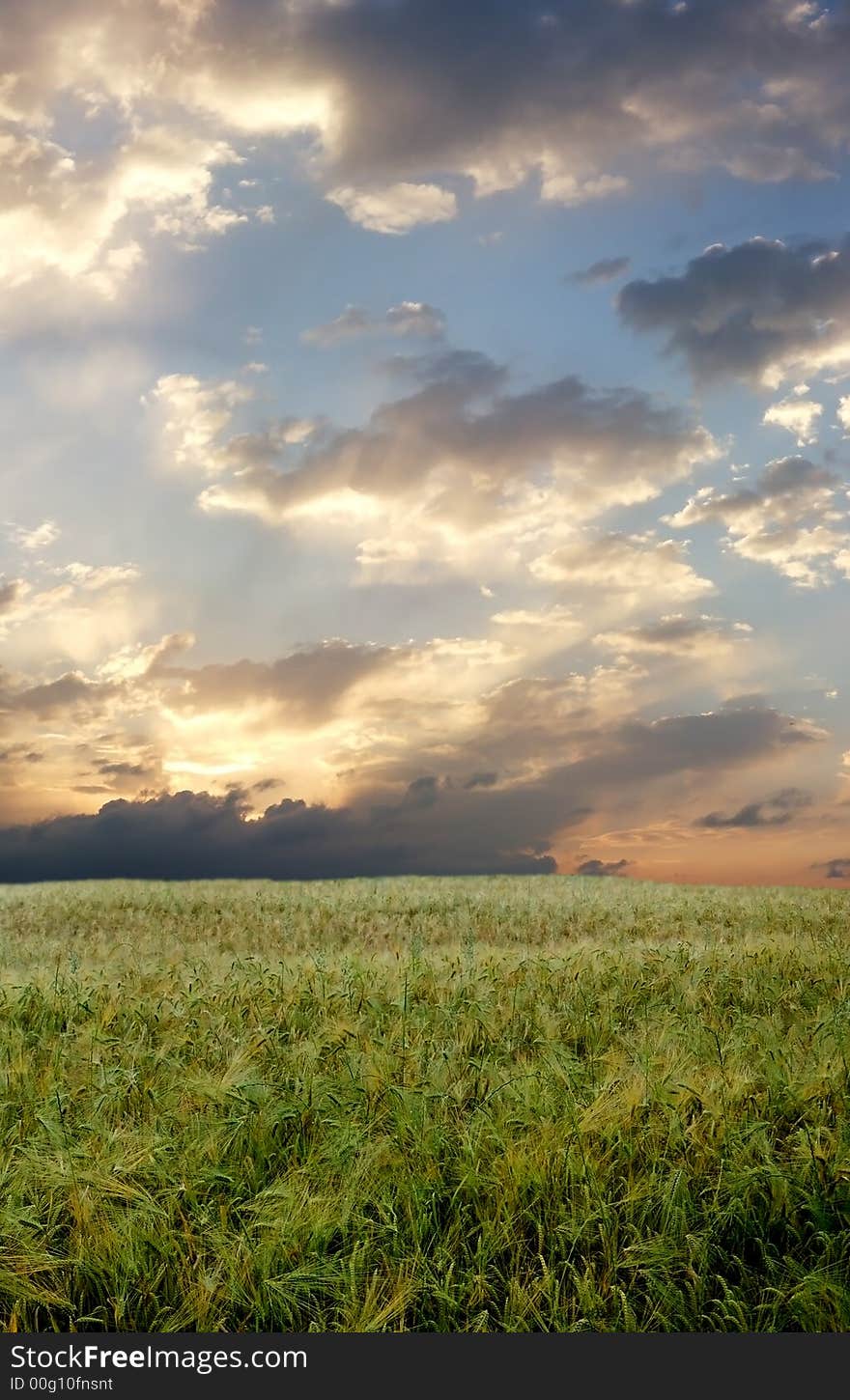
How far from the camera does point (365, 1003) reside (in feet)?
26.8

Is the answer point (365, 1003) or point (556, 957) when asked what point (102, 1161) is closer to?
point (365, 1003)

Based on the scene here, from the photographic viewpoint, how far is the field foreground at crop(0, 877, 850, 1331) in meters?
4.61

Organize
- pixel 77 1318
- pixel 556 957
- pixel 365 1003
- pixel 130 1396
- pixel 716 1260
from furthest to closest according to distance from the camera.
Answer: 1. pixel 556 957
2. pixel 365 1003
3. pixel 716 1260
4. pixel 77 1318
5. pixel 130 1396

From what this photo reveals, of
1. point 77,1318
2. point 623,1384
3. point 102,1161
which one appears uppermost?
point 102,1161

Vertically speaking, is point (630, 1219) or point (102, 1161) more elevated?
point (102, 1161)

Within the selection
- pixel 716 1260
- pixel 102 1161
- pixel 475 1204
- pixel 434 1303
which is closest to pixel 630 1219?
pixel 716 1260

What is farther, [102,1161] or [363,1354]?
[102,1161]

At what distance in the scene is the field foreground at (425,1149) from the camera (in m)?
4.61

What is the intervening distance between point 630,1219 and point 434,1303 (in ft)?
3.81

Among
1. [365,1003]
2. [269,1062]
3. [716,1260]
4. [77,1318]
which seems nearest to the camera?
[77,1318]

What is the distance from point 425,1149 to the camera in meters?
5.48

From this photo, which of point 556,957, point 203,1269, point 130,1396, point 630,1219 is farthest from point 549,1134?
point 556,957

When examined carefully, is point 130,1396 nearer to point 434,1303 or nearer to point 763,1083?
point 434,1303

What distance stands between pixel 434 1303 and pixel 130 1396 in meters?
1.43
